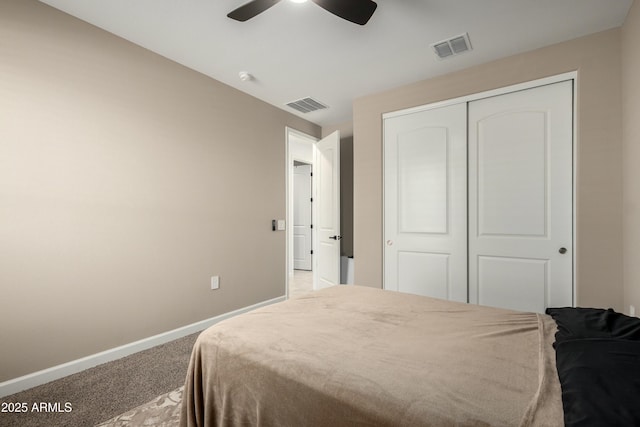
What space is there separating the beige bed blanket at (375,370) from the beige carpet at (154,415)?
0.47m

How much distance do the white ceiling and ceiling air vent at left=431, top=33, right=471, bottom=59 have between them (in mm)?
59

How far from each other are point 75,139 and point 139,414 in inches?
73.4

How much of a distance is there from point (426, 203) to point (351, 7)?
1964 millimetres

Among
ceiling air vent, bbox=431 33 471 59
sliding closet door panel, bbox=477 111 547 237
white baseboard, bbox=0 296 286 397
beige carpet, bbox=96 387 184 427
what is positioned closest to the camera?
beige carpet, bbox=96 387 184 427

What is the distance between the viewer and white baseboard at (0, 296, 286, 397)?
1857 mm

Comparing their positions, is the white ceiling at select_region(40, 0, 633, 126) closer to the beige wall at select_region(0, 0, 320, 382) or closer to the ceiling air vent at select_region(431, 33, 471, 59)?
the ceiling air vent at select_region(431, 33, 471, 59)

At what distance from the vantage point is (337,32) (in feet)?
7.39

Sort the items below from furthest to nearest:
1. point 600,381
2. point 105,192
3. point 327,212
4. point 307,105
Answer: point 327,212 → point 307,105 → point 105,192 → point 600,381

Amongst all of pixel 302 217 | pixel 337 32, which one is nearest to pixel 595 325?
pixel 337 32

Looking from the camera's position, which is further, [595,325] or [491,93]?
[491,93]

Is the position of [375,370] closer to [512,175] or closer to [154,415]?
[154,415]

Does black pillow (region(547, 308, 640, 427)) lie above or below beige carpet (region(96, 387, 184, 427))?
above

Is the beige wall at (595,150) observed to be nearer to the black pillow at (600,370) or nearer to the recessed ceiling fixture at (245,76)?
the black pillow at (600,370)

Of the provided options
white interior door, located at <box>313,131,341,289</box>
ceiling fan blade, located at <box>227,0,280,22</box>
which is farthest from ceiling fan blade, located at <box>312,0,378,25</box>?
white interior door, located at <box>313,131,341,289</box>
